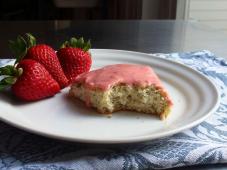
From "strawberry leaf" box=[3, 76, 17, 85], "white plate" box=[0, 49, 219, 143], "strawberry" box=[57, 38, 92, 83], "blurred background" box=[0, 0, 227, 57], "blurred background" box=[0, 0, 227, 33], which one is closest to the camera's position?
"white plate" box=[0, 49, 219, 143]

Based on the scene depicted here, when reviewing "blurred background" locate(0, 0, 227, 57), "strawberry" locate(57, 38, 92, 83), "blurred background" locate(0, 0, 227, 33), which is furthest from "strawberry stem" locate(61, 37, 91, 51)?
"blurred background" locate(0, 0, 227, 33)

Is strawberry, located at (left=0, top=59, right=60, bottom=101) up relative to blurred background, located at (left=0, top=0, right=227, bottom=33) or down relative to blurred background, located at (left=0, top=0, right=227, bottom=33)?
up

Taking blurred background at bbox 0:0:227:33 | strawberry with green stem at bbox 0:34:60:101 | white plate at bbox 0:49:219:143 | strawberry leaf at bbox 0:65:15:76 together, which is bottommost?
blurred background at bbox 0:0:227:33

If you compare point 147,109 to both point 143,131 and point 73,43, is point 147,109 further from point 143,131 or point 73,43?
point 73,43

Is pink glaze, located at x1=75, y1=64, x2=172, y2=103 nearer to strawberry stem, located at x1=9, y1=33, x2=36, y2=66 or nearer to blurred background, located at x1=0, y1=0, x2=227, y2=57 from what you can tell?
strawberry stem, located at x1=9, y1=33, x2=36, y2=66

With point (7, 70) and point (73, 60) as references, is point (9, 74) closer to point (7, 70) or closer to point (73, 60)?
point (7, 70)

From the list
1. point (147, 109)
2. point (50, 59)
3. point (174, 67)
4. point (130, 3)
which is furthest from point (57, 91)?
point (130, 3)

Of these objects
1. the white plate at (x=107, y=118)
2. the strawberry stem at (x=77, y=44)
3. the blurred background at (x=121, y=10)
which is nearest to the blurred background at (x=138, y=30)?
the blurred background at (x=121, y=10)
